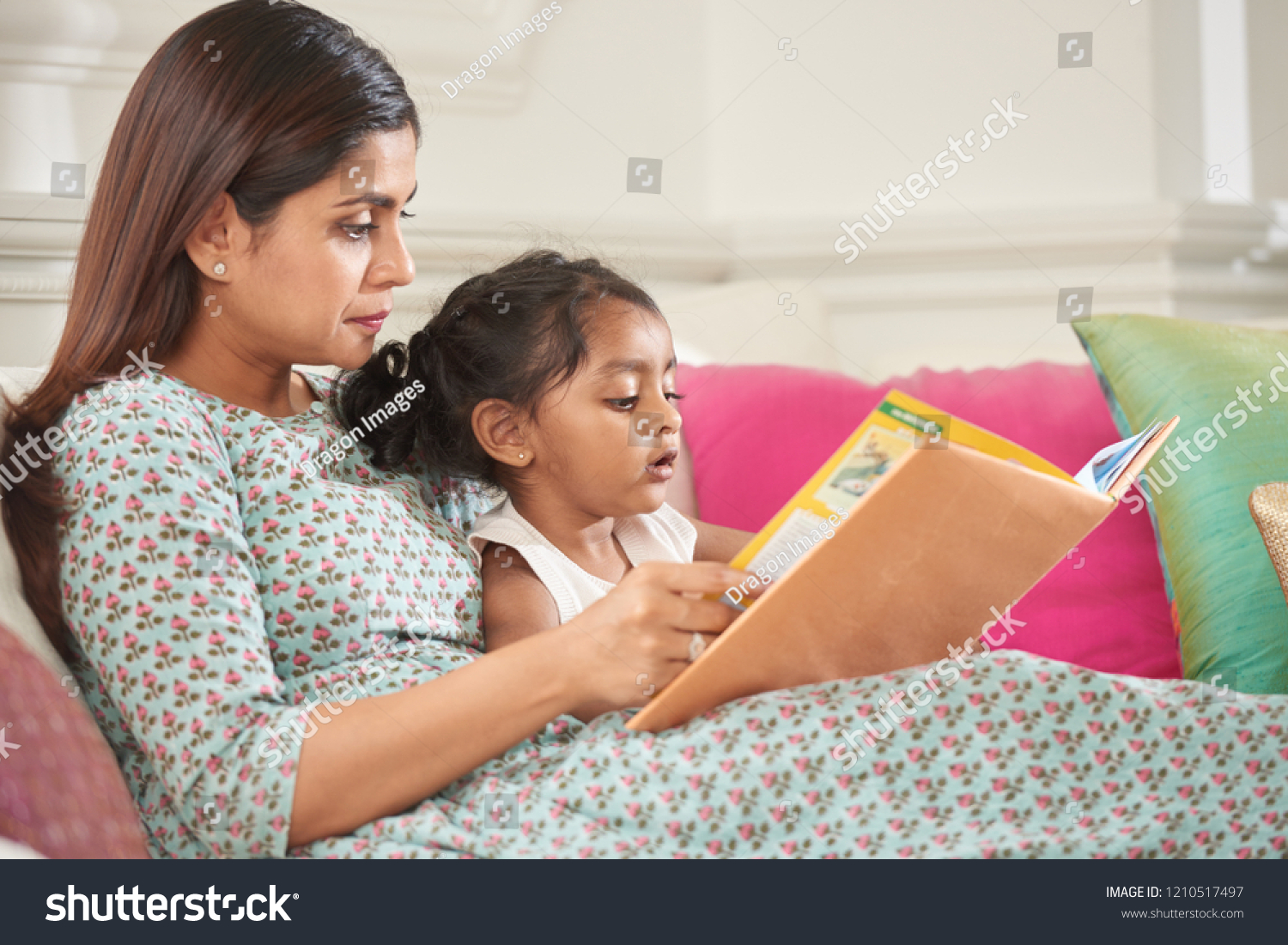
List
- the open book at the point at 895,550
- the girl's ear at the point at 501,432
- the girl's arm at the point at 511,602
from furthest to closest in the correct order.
→ 1. the girl's ear at the point at 501,432
2. the girl's arm at the point at 511,602
3. the open book at the point at 895,550

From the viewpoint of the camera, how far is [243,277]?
0.94m

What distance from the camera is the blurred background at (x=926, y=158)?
5.41 ft

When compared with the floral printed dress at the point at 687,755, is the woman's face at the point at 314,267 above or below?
above

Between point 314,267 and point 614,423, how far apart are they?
315 mm

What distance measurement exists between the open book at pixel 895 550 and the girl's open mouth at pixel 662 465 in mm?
311

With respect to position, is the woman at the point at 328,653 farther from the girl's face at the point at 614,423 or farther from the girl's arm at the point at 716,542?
the girl's arm at the point at 716,542

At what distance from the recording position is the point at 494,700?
77 cm

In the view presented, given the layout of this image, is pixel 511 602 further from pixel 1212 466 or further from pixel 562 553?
pixel 1212 466

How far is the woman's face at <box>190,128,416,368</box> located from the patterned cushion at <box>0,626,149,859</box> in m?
0.33

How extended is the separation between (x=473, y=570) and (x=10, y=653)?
397mm

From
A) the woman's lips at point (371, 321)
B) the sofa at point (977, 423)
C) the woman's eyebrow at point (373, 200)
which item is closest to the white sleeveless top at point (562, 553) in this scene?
the sofa at point (977, 423)

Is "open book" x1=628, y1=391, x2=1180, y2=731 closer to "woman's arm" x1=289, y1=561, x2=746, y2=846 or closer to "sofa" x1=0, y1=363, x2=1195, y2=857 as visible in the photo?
"woman's arm" x1=289, y1=561, x2=746, y2=846

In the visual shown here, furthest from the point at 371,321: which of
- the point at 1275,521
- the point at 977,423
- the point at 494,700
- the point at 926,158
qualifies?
the point at 926,158
